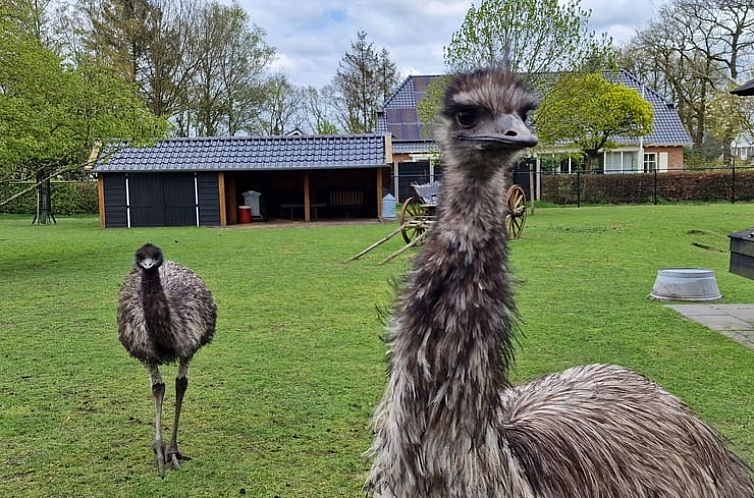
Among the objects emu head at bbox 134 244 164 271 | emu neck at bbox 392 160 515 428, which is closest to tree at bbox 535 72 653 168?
emu head at bbox 134 244 164 271

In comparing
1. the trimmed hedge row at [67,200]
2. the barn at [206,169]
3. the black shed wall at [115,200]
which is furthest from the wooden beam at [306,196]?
the trimmed hedge row at [67,200]

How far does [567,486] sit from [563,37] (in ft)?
73.0

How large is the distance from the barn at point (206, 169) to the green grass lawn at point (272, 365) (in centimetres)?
1061

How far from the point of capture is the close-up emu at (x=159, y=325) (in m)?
3.98

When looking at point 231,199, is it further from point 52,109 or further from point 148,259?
point 148,259

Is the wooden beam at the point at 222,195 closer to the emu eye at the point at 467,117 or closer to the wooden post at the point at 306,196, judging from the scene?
the wooden post at the point at 306,196

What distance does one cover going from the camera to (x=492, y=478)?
1.76 metres

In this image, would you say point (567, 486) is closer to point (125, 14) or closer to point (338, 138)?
point (338, 138)

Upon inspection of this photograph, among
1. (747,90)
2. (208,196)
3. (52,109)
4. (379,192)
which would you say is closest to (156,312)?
(747,90)

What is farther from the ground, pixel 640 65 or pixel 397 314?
pixel 640 65

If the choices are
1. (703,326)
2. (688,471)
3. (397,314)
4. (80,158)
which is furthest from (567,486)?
(80,158)

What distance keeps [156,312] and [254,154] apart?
65.6 feet

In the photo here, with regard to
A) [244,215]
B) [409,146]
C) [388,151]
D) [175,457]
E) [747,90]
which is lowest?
[175,457]

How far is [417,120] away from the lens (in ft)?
119
